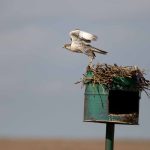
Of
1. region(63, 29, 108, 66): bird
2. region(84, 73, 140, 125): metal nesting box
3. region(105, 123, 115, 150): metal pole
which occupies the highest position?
region(63, 29, 108, 66): bird

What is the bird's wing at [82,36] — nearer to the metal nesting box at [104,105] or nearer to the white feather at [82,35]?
the white feather at [82,35]

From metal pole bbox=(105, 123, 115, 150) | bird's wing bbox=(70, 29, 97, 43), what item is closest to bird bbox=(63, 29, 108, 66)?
bird's wing bbox=(70, 29, 97, 43)

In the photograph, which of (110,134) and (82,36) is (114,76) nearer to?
(110,134)

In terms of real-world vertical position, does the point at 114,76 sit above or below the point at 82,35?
below

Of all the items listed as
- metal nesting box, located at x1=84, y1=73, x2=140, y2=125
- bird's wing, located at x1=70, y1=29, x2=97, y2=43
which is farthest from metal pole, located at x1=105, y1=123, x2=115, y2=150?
bird's wing, located at x1=70, y1=29, x2=97, y2=43

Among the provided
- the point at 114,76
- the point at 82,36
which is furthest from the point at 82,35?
the point at 114,76

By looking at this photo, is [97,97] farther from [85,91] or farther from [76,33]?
[76,33]

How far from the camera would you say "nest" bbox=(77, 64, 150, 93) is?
17.6m

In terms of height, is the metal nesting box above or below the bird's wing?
below

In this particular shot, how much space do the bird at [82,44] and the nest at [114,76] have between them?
0.52m

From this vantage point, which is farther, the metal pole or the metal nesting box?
the metal pole

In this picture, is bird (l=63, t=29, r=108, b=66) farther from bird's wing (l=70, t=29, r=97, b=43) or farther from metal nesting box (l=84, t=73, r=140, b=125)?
metal nesting box (l=84, t=73, r=140, b=125)

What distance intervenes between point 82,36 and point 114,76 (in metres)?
1.88

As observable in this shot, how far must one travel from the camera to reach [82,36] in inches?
755
